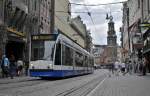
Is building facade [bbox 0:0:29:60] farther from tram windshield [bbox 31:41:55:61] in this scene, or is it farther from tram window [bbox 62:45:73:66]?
tram windshield [bbox 31:41:55:61]

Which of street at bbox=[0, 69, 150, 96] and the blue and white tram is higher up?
the blue and white tram

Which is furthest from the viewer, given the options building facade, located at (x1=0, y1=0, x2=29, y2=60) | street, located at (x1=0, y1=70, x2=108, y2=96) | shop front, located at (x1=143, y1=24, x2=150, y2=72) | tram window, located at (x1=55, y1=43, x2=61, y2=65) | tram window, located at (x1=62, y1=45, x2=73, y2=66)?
shop front, located at (x1=143, y1=24, x2=150, y2=72)

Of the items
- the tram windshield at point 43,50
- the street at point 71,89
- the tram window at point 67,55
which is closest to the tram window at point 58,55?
the tram windshield at point 43,50

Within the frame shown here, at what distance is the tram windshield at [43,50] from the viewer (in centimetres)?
3114

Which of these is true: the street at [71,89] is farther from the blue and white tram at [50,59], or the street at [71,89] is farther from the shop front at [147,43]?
the shop front at [147,43]

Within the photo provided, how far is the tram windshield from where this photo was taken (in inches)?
1226

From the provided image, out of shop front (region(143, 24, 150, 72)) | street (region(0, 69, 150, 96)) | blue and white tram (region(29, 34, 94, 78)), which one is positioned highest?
shop front (region(143, 24, 150, 72))

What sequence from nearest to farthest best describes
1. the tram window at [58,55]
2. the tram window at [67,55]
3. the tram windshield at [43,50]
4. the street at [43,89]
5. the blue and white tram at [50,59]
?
the street at [43,89] < the blue and white tram at [50,59] < the tram windshield at [43,50] < the tram window at [58,55] < the tram window at [67,55]

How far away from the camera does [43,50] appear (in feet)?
103

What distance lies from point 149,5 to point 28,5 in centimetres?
1636

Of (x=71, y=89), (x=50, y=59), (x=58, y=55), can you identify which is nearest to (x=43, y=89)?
(x=71, y=89)

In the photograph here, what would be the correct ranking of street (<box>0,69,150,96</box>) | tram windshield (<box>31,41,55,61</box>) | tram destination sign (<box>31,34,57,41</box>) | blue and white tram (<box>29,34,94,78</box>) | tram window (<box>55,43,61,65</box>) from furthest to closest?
tram destination sign (<box>31,34,57,41</box>)
tram window (<box>55,43,61,65</box>)
tram windshield (<box>31,41,55,61</box>)
blue and white tram (<box>29,34,94,78</box>)
street (<box>0,69,150,96</box>)

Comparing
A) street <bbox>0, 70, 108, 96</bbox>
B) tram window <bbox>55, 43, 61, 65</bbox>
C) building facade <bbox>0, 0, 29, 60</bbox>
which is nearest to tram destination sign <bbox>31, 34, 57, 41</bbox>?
tram window <bbox>55, 43, 61, 65</bbox>

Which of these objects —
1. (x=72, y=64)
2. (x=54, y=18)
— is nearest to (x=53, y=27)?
(x=54, y=18)
